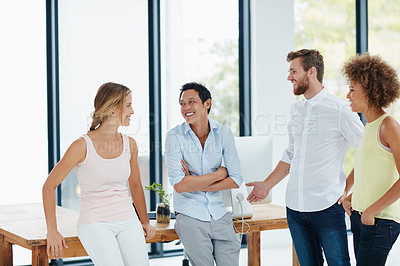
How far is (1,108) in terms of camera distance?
4531 millimetres

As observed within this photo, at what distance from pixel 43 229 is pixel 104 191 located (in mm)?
519

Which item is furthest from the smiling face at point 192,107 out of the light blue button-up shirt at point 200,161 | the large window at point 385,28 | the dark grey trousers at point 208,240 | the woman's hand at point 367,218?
the large window at point 385,28

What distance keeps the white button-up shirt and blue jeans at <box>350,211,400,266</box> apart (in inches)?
16.9

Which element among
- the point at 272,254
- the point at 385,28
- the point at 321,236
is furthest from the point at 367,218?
the point at 385,28

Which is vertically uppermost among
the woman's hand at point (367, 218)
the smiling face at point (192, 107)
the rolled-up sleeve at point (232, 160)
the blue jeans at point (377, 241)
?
the smiling face at point (192, 107)

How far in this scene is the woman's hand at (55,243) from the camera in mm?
2662

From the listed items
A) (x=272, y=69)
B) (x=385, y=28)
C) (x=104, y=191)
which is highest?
(x=385, y=28)

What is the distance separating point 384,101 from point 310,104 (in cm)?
52

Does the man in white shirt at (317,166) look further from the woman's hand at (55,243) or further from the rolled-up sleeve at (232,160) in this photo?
the woman's hand at (55,243)

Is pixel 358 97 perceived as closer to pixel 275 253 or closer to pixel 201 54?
pixel 201 54

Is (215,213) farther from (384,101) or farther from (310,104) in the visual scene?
(384,101)

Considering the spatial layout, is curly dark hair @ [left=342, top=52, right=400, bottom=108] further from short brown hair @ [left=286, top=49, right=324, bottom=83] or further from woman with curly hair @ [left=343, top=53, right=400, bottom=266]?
short brown hair @ [left=286, top=49, right=324, bottom=83]

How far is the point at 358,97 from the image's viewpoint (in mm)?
2432

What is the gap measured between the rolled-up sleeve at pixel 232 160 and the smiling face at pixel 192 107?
0.20 m
